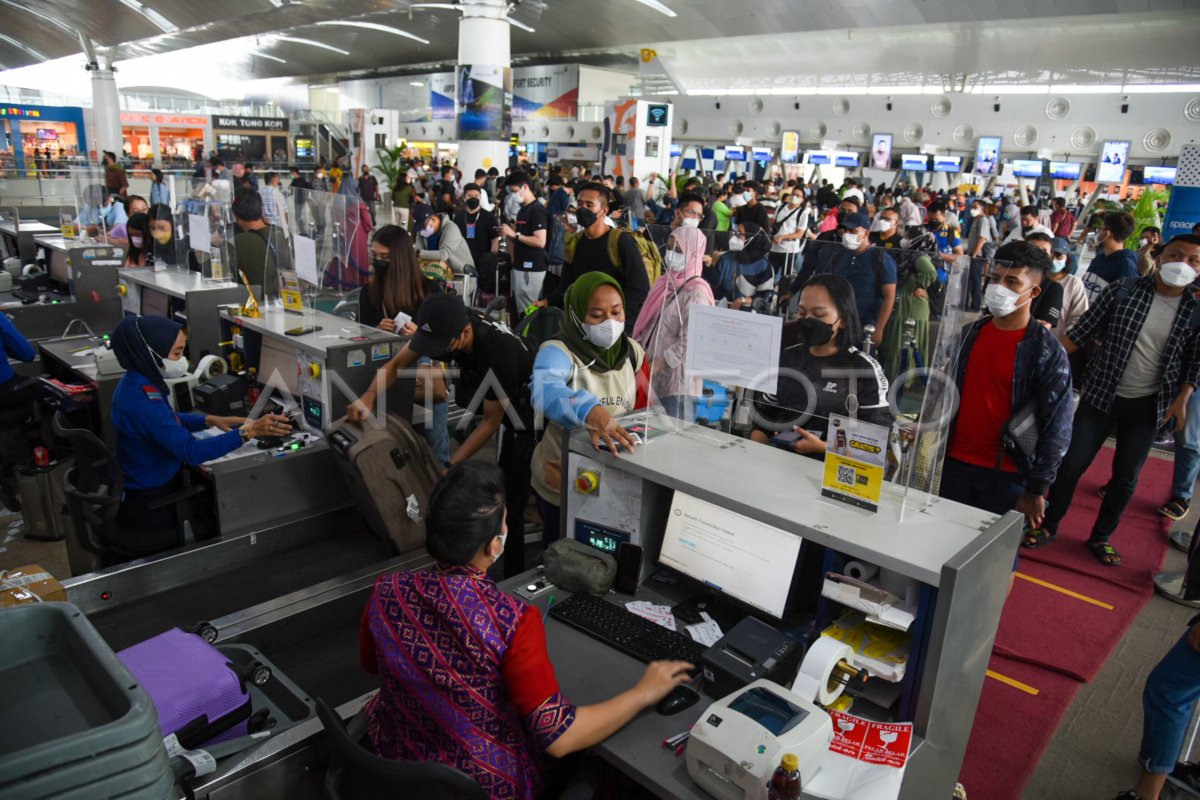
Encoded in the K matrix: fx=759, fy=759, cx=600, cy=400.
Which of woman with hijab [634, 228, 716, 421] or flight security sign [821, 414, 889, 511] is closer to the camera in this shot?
flight security sign [821, 414, 889, 511]

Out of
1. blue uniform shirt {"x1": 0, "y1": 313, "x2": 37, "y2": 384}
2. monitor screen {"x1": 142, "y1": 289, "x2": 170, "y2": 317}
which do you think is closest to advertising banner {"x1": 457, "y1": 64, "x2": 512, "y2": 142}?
monitor screen {"x1": 142, "y1": 289, "x2": 170, "y2": 317}

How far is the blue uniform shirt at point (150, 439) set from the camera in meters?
3.18

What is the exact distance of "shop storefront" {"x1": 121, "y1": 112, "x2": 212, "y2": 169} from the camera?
Answer: 26969mm

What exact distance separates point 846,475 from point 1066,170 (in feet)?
63.3

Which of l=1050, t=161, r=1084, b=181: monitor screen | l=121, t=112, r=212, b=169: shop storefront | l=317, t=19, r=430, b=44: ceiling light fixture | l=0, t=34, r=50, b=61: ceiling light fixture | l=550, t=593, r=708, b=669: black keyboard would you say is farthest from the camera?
l=0, t=34, r=50, b=61: ceiling light fixture

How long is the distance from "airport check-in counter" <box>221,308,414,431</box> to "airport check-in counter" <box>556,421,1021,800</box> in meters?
1.65

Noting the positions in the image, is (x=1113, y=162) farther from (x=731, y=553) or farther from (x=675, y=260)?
(x=731, y=553)

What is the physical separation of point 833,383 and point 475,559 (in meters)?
1.43

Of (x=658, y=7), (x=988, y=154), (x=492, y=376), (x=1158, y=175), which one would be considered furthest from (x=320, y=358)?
(x=658, y=7)

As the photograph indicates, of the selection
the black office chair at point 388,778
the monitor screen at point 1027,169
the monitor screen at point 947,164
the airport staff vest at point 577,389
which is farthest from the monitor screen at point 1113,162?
the black office chair at point 388,778

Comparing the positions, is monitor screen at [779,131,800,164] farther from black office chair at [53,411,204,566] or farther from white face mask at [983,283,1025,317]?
black office chair at [53,411,204,566]

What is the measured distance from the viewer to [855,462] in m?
2.05

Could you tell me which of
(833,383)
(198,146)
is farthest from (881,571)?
(198,146)

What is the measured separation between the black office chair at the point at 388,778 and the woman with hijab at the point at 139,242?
6.14m
